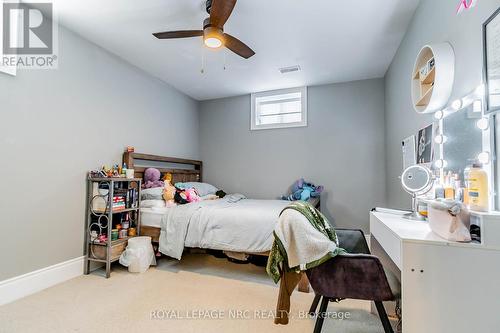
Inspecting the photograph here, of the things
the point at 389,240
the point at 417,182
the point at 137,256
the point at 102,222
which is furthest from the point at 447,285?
the point at 102,222

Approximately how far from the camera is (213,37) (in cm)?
203

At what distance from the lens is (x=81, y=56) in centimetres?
257

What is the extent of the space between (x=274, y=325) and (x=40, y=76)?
2.99 meters

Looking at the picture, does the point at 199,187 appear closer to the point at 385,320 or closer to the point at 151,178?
the point at 151,178

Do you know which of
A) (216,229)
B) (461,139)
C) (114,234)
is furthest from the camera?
(114,234)

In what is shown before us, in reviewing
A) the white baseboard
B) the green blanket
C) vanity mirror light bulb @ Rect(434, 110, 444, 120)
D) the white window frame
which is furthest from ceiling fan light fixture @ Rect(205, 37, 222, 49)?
the white baseboard

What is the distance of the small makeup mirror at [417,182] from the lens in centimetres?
152

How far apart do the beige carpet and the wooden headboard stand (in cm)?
133

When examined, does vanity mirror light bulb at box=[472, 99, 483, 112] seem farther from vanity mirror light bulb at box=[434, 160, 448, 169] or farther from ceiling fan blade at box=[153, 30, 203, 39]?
ceiling fan blade at box=[153, 30, 203, 39]

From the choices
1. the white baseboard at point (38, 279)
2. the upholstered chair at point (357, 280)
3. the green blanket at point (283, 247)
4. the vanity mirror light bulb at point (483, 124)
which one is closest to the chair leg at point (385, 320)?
the upholstered chair at point (357, 280)

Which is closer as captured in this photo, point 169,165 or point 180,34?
point 180,34

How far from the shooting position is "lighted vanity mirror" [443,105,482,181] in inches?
48.4

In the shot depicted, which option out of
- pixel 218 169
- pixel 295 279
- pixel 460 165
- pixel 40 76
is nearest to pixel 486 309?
pixel 460 165

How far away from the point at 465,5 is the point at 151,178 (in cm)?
345
